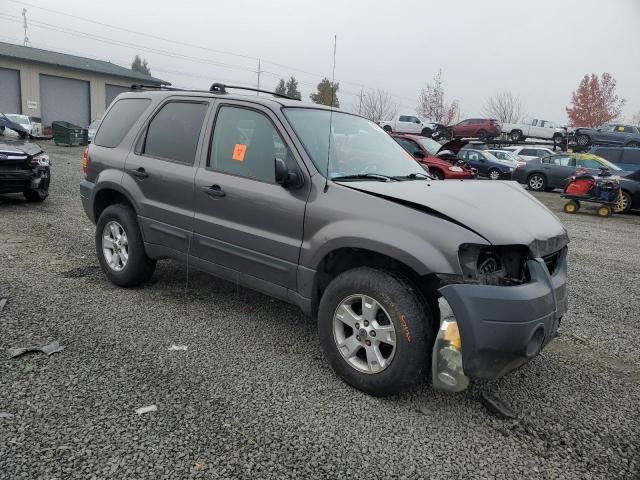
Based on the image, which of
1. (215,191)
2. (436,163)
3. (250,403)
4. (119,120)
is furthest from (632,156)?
(250,403)

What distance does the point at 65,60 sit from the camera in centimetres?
→ 4003

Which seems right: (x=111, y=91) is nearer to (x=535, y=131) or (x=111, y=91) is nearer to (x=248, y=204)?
(x=535, y=131)

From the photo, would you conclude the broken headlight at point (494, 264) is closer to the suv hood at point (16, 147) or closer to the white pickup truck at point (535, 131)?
the suv hood at point (16, 147)

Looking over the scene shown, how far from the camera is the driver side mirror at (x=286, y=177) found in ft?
11.1

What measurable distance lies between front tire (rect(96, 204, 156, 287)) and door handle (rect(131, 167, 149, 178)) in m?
0.39

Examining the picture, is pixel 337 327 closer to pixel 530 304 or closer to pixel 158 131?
pixel 530 304

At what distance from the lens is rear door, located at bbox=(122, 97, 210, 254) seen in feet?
13.9

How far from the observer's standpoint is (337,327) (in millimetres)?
3273

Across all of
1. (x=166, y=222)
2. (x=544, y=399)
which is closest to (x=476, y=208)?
(x=544, y=399)

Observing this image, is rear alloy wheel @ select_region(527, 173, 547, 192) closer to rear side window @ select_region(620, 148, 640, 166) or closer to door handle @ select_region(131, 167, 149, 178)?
rear side window @ select_region(620, 148, 640, 166)

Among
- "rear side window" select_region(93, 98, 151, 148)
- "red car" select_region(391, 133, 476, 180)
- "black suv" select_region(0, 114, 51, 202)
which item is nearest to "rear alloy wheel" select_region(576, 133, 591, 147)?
"red car" select_region(391, 133, 476, 180)

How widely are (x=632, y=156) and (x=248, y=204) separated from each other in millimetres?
19901

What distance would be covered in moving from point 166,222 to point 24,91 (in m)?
38.5

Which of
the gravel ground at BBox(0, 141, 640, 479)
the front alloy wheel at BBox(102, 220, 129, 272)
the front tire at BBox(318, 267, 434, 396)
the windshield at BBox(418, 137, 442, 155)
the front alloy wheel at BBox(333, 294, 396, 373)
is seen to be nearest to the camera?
the gravel ground at BBox(0, 141, 640, 479)
